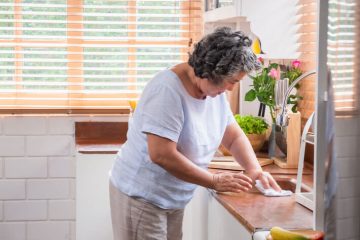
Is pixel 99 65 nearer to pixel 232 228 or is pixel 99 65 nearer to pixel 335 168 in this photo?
pixel 232 228

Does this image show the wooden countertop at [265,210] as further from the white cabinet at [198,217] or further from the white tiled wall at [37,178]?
the white tiled wall at [37,178]

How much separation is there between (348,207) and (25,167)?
2756 mm

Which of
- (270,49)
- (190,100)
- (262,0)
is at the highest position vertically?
(262,0)

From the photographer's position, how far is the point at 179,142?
2283 mm

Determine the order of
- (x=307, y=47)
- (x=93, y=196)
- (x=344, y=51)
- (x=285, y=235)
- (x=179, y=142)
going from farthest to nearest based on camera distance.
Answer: (x=93, y=196) < (x=307, y=47) < (x=179, y=142) < (x=285, y=235) < (x=344, y=51)

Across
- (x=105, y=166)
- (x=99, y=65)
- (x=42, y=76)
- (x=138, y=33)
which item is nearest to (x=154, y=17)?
(x=138, y=33)

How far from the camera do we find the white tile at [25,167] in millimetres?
3701

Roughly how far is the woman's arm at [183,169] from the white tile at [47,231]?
1737 mm

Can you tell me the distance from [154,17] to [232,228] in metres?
1.80

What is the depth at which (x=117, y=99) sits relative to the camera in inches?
150

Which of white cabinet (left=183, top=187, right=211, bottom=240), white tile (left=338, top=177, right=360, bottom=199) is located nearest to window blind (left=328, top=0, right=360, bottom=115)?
white tile (left=338, top=177, right=360, bottom=199)

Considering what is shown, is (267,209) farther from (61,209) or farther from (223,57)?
(61,209)

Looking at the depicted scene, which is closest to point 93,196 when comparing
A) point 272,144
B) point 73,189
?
point 73,189

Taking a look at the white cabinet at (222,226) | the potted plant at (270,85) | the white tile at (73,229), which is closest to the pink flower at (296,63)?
the potted plant at (270,85)
